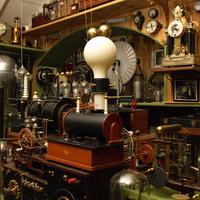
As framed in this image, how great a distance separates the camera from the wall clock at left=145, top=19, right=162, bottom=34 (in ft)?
7.78

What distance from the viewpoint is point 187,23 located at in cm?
209

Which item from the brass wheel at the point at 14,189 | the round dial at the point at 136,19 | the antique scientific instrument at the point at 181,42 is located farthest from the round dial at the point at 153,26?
the brass wheel at the point at 14,189

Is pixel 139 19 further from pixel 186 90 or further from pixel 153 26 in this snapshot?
pixel 186 90

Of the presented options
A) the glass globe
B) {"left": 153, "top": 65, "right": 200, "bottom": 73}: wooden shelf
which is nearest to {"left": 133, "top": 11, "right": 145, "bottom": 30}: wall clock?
{"left": 153, "top": 65, "right": 200, "bottom": 73}: wooden shelf

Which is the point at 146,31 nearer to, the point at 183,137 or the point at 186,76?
the point at 186,76

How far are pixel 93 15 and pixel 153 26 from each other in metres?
0.72

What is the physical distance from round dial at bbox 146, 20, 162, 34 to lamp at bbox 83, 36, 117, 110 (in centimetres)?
82

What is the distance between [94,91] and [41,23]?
201 cm

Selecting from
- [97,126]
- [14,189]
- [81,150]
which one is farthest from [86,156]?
[14,189]

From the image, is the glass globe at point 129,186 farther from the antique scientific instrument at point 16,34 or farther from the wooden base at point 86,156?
the antique scientific instrument at point 16,34

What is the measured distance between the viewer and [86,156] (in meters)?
1.51

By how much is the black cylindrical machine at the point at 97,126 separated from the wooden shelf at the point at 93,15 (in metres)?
1.24

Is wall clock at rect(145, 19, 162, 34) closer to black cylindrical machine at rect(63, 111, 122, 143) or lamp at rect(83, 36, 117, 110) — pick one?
lamp at rect(83, 36, 117, 110)

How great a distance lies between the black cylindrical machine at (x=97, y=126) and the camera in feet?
4.99
